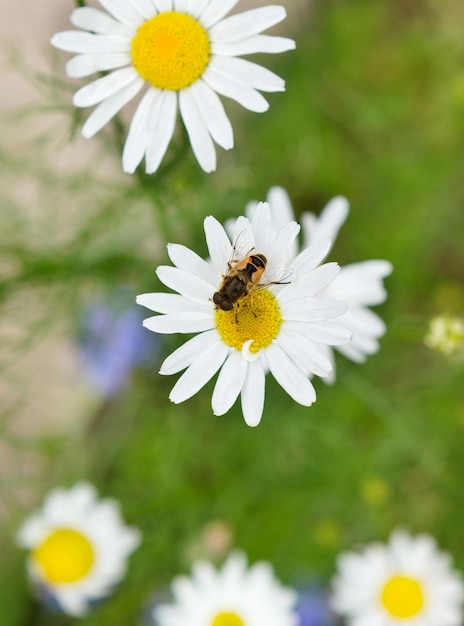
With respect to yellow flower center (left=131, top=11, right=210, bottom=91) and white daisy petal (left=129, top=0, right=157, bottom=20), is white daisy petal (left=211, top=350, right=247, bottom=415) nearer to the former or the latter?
yellow flower center (left=131, top=11, right=210, bottom=91)

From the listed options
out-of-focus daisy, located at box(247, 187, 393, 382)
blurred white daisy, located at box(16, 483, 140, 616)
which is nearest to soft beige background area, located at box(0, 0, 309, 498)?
blurred white daisy, located at box(16, 483, 140, 616)

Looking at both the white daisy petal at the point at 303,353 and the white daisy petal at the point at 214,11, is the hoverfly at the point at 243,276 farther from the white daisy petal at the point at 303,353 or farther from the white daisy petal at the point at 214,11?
the white daisy petal at the point at 214,11

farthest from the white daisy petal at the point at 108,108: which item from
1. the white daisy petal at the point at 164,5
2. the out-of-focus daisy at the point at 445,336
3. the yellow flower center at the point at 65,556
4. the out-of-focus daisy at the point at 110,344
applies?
the yellow flower center at the point at 65,556

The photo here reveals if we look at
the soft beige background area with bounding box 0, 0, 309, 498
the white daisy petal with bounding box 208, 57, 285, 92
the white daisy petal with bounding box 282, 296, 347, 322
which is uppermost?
the soft beige background area with bounding box 0, 0, 309, 498

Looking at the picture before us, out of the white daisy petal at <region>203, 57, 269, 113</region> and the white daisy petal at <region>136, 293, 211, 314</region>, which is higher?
the white daisy petal at <region>203, 57, 269, 113</region>

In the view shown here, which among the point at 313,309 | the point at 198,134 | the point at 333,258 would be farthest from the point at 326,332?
the point at 333,258

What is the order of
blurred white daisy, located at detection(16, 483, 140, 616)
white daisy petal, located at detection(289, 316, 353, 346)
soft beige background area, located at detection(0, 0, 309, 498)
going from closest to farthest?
white daisy petal, located at detection(289, 316, 353, 346), blurred white daisy, located at detection(16, 483, 140, 616), soft beige background area, located at detection(0, 0, 309, 498)

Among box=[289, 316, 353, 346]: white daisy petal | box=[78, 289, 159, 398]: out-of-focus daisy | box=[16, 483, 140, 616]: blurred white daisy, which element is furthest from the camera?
box=[78, 289, 159, 398]: out-of-focus daisy
